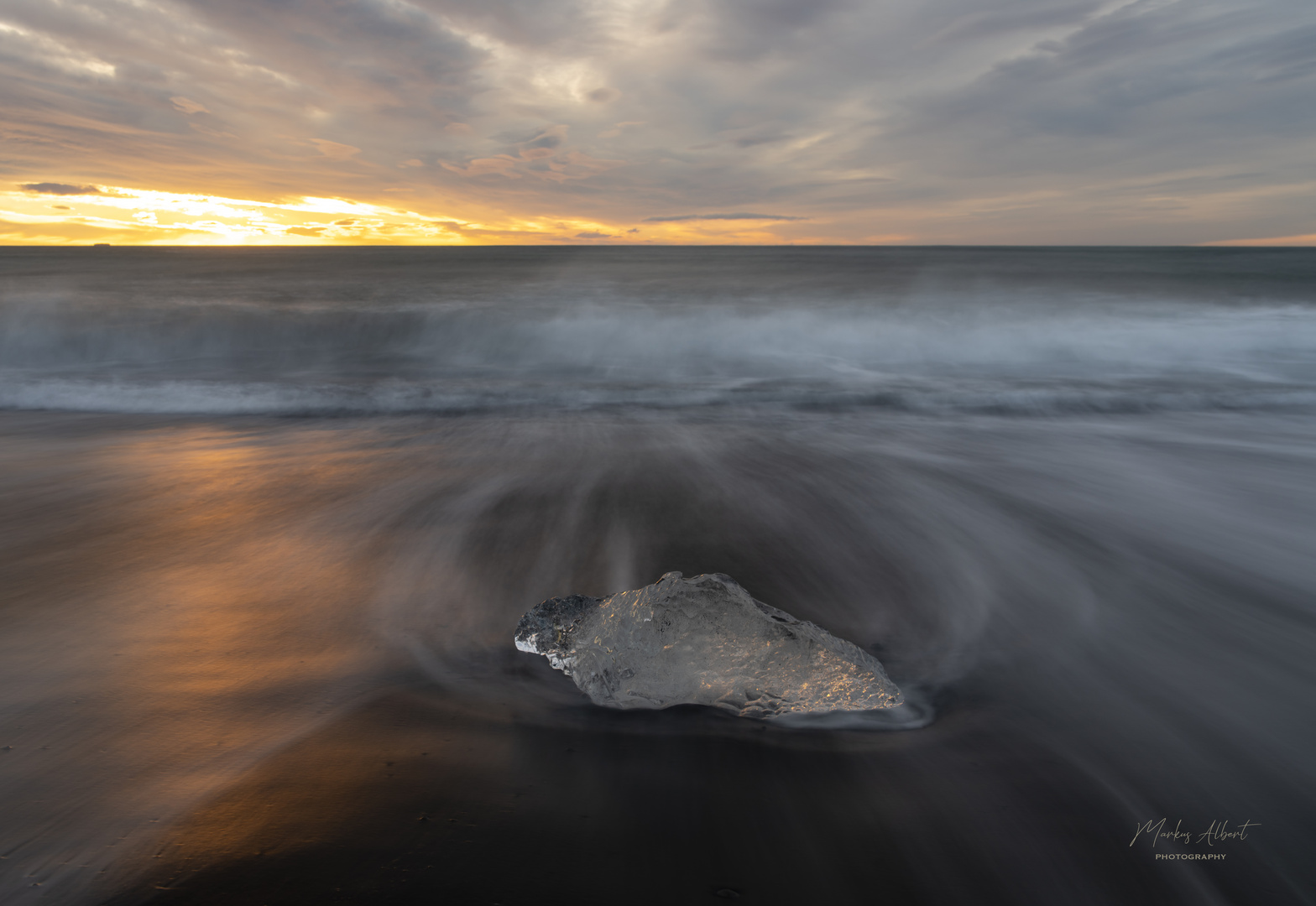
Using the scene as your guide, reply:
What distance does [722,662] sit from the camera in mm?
2133

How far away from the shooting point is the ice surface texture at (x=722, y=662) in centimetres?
211

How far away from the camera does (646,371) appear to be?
1045cm

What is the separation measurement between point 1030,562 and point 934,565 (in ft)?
1.78

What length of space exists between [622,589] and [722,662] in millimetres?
1074

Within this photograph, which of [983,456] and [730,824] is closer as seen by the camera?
[730,824]

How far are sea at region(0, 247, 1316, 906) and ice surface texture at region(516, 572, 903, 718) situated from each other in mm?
89

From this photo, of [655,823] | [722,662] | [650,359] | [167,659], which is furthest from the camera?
[650,359]

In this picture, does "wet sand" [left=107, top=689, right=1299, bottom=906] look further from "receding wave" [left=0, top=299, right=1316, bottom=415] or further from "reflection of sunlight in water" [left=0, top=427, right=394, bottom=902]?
"receding wave" [left=0, top=299, right=1316, bottom=415]

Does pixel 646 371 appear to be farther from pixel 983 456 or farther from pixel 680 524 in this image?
pixel 680 524

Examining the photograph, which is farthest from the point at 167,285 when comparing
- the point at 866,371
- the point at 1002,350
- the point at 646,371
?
the point at 1002,350

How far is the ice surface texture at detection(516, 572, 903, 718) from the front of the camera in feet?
6.91

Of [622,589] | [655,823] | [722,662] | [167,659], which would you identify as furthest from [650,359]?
[655,823]

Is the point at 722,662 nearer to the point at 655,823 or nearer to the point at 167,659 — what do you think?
the point at 655,823

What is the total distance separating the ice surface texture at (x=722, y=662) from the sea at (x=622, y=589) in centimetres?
9
